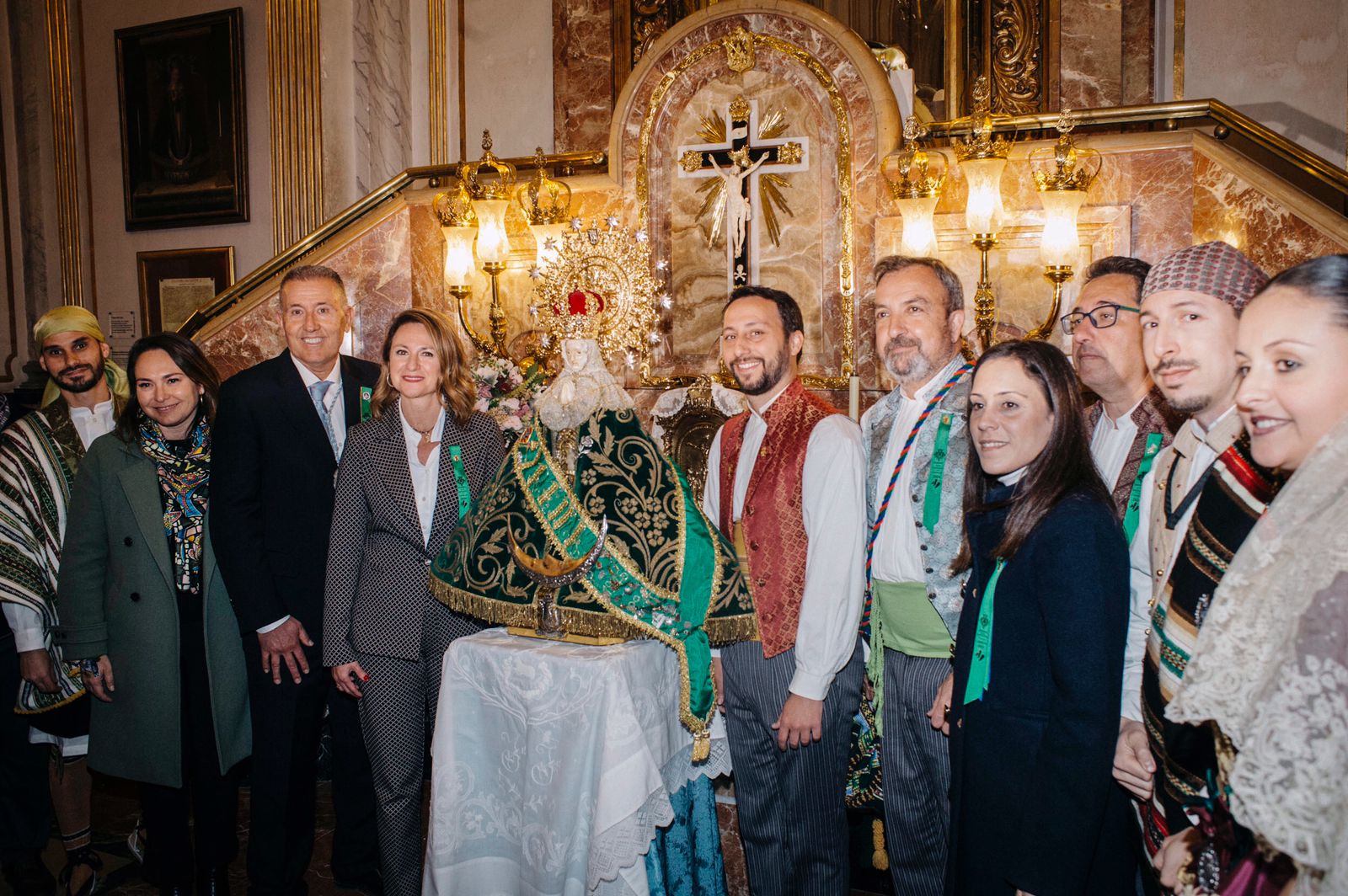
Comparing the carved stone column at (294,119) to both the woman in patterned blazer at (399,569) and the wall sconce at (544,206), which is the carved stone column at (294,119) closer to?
the wall sconce at (544,206)

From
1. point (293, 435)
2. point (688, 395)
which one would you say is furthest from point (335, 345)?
point (688, 395)

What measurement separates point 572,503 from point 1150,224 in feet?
10.8

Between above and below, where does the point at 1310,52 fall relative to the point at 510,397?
above

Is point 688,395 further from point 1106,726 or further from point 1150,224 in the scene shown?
Result: point 1106,726

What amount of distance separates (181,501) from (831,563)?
2.33m

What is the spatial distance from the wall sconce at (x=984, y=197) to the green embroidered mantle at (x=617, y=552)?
2.34m

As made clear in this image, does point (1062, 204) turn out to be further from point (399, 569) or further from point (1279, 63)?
point (399, 569)

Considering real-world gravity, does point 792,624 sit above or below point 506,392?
below

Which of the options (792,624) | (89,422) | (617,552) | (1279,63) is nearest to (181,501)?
(89,422)

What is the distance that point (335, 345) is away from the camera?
349 centimetres

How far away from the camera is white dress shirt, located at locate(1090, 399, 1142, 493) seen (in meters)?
2.57

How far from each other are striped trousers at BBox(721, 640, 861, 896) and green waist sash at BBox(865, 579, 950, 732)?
0.06 m

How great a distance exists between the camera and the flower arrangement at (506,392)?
13.6ft

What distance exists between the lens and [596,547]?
249 cm
